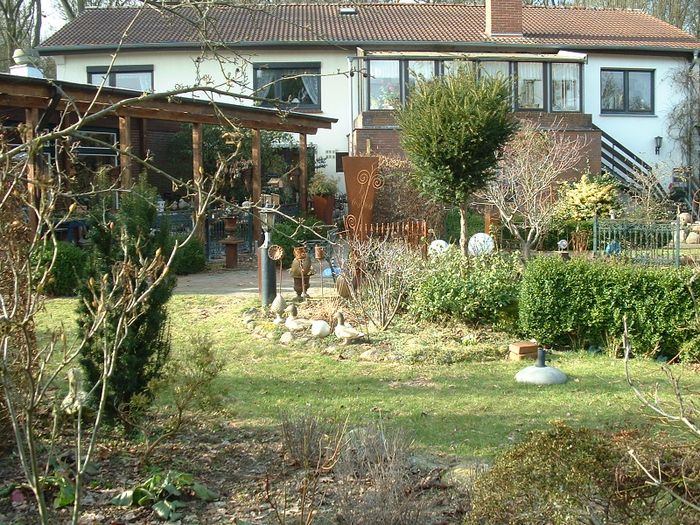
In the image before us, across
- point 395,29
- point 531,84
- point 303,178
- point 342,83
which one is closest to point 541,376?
point 303,178

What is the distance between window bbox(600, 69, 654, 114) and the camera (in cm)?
2883

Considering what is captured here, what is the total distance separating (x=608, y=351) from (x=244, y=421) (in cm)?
500

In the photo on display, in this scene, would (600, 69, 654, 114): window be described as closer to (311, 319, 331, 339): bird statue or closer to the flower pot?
the flower pot

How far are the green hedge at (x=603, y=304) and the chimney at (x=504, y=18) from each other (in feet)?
67.1

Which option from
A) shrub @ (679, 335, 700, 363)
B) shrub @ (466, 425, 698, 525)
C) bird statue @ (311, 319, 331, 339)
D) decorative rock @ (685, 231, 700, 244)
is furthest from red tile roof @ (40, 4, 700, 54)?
shrub @ (466, 425, 698, 525)

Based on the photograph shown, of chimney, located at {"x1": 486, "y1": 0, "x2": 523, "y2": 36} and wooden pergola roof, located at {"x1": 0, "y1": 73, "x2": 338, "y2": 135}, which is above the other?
chimney, located at {"x1": 486, "y1": 0, "x2": 523, "y2": 36}

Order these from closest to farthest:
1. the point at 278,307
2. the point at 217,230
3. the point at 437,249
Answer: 1. the point at 278,307
2. the point at 437,249
3. the point at 217,230

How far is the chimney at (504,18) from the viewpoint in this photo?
28750 mm

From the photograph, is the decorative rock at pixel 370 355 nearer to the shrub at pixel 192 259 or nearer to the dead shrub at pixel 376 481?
the dead shrub at pixel 376 481

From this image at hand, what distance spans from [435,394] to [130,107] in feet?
28.5

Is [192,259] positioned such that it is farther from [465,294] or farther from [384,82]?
[384,82]

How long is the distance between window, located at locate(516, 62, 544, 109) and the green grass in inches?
667

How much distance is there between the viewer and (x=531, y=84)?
25.4 metres

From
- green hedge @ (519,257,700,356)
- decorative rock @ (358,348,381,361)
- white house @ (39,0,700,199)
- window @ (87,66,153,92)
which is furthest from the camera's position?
window @ (87,66,153,92)
